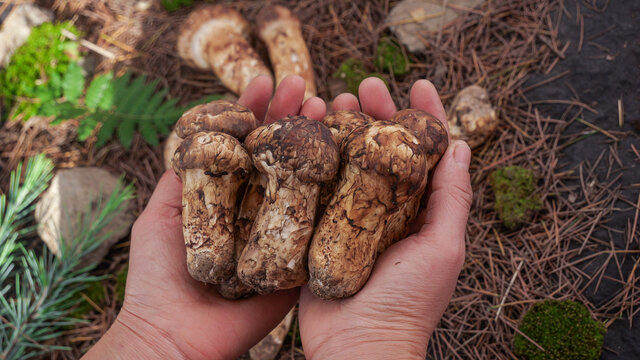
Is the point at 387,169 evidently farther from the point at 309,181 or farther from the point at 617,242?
the point at 617,242

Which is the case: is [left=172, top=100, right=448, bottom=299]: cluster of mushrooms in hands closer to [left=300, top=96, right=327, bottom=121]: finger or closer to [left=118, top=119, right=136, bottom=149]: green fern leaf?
[left=300, top=96, right=327, bottom=121]: finger

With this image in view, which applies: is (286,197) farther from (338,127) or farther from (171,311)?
(171,311)

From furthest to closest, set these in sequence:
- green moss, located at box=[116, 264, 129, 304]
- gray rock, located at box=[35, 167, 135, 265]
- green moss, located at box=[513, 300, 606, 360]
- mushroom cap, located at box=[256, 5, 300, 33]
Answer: mushroom cap, located at box=[256, 5, 300, 33]
gray rock, located at box=[35, 167, 135, 265]
green moss, located at box=[116, 264, 129, 304]
green moss, located at box=[513, 300, 606, 360]

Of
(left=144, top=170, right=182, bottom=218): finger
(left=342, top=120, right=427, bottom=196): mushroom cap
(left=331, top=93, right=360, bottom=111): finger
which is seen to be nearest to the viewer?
(left=342, top=120, right=427, bottom=196): mushroom cap

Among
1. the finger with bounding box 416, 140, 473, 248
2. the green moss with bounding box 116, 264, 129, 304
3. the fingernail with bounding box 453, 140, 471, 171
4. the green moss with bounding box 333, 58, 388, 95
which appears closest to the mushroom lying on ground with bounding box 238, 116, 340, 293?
the finger with bounding box 416, 140, 473, 248

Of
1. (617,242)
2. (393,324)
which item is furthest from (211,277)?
(617,242)

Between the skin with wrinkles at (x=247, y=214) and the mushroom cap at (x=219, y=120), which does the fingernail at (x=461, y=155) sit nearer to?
the skin with wrinkles at (x=247, y=214)

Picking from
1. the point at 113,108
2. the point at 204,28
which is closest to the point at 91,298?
the point at 113,108
